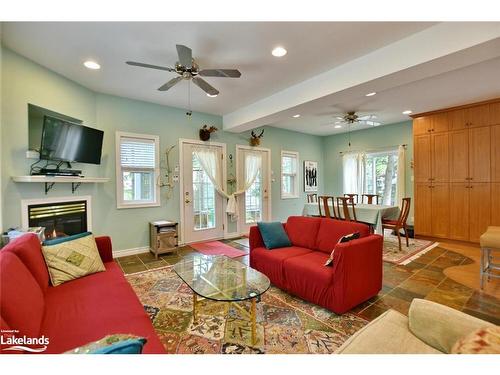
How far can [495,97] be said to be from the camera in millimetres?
4133

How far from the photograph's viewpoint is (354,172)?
22.6ft

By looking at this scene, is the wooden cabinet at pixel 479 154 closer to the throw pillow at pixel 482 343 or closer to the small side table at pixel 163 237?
the throw pillow at pixel 482 343

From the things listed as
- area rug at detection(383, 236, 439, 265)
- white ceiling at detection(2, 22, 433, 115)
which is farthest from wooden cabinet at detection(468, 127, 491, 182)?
white ceiling at detection(2, 22, 433, 115)

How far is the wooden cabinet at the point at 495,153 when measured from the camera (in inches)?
165

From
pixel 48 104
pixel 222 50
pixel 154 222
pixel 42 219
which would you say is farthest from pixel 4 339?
pixel 154 222

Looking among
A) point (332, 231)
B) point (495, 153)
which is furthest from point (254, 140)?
point (495, 153)

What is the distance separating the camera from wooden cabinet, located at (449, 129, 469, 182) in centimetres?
452

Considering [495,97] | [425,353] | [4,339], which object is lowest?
[425,353]

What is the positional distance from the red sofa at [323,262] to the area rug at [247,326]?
0.14 metres

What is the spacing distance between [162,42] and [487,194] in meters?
5.74

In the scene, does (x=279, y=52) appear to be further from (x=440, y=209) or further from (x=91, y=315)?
(x=440, y=209)

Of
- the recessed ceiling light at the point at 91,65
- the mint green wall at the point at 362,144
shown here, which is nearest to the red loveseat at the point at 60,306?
the recessed ceiling light at the point at 91,65

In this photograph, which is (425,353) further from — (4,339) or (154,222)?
(154,222)

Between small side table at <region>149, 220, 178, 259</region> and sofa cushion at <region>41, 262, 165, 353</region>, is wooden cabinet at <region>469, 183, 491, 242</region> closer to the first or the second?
small side table at <region>149, 220, 178, 259</region>
